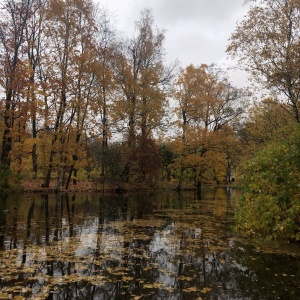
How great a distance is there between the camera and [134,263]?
7340mm

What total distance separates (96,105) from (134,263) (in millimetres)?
18627

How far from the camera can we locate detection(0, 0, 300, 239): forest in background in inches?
522

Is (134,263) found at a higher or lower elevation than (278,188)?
lower

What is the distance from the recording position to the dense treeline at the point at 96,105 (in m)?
21.2

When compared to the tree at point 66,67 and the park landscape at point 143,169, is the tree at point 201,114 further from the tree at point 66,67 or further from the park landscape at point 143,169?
the tree at point 66,67

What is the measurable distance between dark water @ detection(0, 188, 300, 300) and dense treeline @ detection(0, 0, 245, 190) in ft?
33.9

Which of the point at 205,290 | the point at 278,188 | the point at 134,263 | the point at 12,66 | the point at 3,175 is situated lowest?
the point at 205,290

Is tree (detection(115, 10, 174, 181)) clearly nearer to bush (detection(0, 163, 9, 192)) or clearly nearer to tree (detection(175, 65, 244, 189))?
tree (detection(175, 65, 244, 189))

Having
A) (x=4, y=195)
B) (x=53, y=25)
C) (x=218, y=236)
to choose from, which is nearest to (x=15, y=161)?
(x=4, y=195)

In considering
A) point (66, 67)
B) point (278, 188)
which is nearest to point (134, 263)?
point (278, 188)

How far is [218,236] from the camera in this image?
1081 centimetres

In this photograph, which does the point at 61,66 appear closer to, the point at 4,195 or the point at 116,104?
the point at 116,104

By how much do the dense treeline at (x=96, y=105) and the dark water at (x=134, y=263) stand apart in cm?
1033

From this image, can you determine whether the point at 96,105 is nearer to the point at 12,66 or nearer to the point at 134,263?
the point at 12,66
